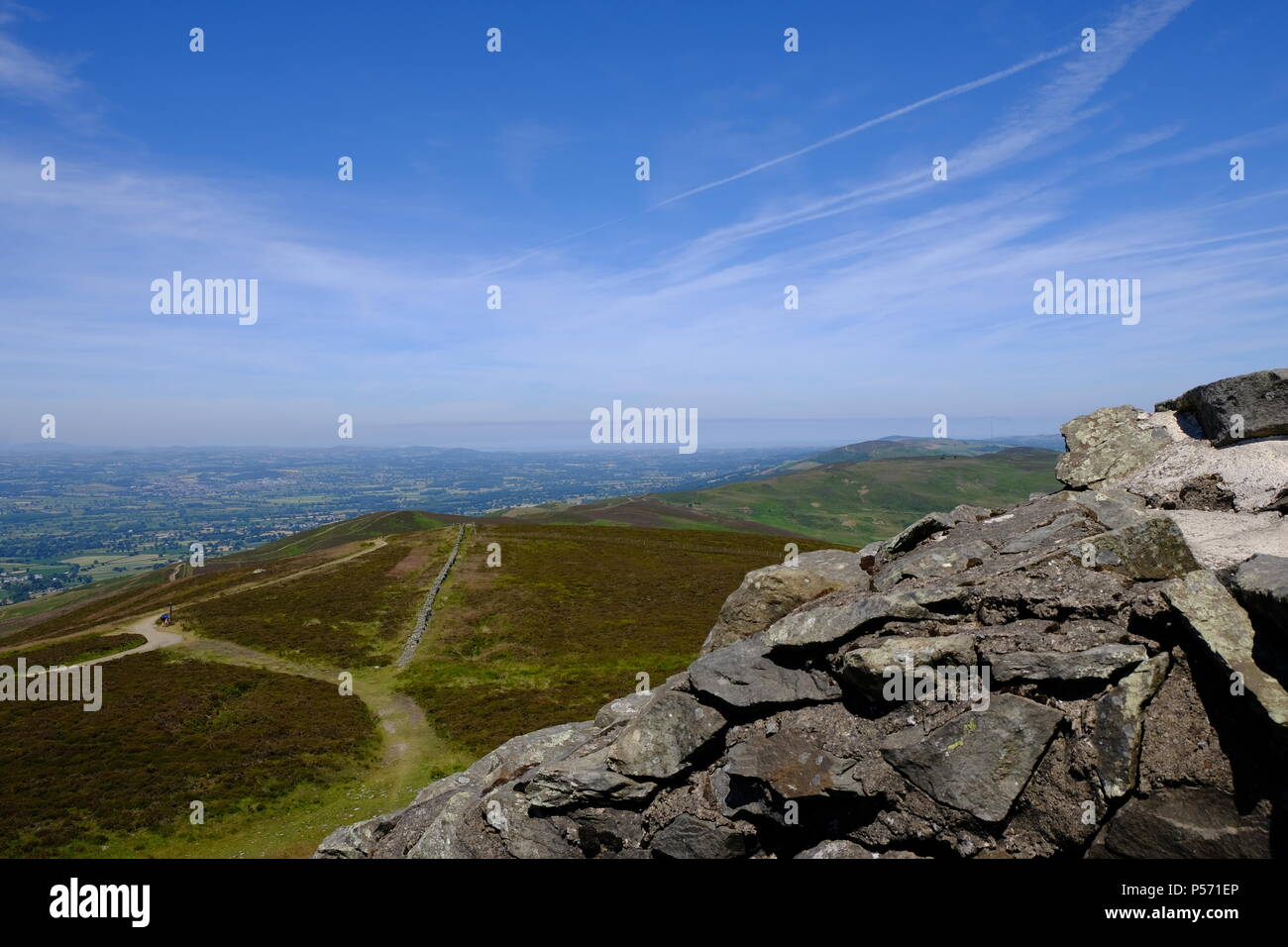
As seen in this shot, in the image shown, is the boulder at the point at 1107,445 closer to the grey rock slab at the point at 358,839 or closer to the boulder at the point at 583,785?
the boulder at the point at 583,785

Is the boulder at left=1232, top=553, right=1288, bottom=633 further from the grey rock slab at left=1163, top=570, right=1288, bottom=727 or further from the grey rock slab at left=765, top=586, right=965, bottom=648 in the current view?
the grey rock slab at left=765, top=586, right=965, bottom=648

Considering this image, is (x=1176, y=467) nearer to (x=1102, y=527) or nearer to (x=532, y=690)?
(x=1102, y=527)

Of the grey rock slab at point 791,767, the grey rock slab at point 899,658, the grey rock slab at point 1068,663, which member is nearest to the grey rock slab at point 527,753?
the grey rock slab at point 791,767

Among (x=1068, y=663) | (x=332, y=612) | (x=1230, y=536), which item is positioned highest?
(x=1230, y=536)

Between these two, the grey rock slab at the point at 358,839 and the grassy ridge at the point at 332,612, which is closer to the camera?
the grey rock slab at the point at 358,839

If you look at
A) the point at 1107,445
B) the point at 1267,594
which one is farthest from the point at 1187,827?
the point at 1107,445

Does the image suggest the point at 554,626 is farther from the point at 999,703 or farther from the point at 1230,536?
the point at 1230,536
